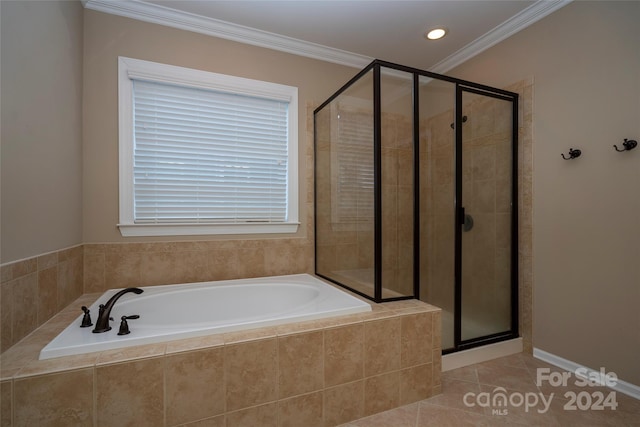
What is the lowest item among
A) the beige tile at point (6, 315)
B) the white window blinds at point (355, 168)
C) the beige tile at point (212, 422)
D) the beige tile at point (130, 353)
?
the beige tile at point (212, 422)

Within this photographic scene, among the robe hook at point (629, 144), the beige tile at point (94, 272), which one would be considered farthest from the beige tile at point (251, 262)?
the robe hook at point (629, 144)

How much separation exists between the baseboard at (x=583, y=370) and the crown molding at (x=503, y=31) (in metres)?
2.34

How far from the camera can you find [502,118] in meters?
2.23

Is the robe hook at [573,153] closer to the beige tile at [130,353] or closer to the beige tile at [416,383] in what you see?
the beige tile at [416,383]

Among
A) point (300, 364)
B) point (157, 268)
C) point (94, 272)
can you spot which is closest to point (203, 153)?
point (157, 268)

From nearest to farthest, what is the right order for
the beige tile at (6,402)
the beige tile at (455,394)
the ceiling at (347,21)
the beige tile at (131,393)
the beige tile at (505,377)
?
the beige tile at (6,402) < the beige tile at (131,393) < the beige tile at (455,394) < the beige tile at (505,377) < the ceiling at (347,21)

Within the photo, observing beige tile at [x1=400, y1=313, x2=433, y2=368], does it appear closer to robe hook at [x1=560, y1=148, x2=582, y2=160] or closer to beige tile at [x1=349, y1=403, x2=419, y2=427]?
beige tile at [x1=349, y1=403, x2=419, y2=427]

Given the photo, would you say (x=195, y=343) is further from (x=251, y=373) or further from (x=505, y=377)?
(x=505, y=377)

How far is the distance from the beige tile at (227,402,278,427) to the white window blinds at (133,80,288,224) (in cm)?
138

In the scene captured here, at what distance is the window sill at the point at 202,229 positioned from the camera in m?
2.05

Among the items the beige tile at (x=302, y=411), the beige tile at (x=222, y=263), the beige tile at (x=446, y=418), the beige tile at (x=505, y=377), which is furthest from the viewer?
the beige tile at (x=222, y=263)

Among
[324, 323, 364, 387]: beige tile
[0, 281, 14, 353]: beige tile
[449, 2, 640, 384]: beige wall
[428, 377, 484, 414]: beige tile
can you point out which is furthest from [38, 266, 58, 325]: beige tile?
[449, 2, 640, 384]: beige wall

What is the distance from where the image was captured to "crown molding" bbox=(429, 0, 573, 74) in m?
1.97

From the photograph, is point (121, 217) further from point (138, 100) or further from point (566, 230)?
point (566, 230)
